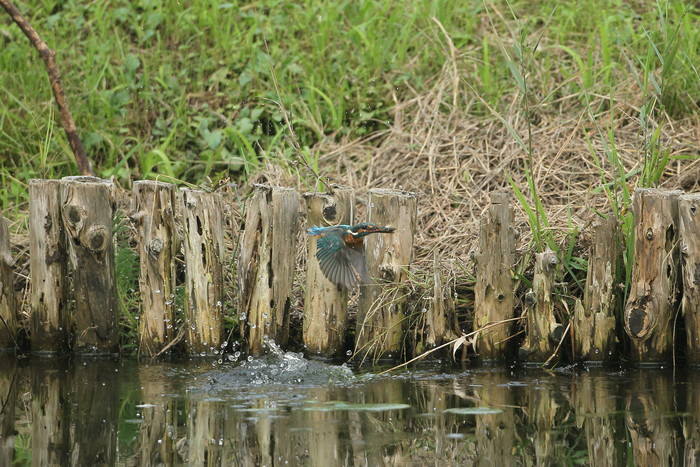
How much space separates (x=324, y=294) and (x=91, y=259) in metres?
1.31

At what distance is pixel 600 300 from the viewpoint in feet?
17.4

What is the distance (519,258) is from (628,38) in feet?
10.7

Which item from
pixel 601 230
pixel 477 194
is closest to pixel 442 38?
pixel 477 194

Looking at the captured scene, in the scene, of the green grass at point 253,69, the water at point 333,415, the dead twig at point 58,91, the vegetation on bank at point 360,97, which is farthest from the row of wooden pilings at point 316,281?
the green grass at point 253,69

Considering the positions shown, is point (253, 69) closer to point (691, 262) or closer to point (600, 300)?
point (600, 300)

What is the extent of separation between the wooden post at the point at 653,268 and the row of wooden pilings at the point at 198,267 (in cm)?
118

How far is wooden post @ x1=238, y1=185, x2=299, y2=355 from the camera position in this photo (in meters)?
5.43

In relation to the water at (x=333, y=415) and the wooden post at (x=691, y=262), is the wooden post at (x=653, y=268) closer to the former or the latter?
the wooden post at (x=691, y=262)

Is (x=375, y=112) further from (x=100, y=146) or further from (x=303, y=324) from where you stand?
(x=303, y=324)

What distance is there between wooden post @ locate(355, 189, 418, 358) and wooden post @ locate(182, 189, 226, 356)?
0.80 m

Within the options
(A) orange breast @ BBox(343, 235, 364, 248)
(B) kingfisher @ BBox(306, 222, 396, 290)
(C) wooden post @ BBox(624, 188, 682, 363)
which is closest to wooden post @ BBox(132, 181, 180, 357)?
(B) kingfisher @ BBox(306, 222, 396, 290)

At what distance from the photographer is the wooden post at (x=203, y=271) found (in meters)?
5.52

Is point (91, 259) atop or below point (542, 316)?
atop

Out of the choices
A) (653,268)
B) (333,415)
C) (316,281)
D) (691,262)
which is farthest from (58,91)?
(691,262)
